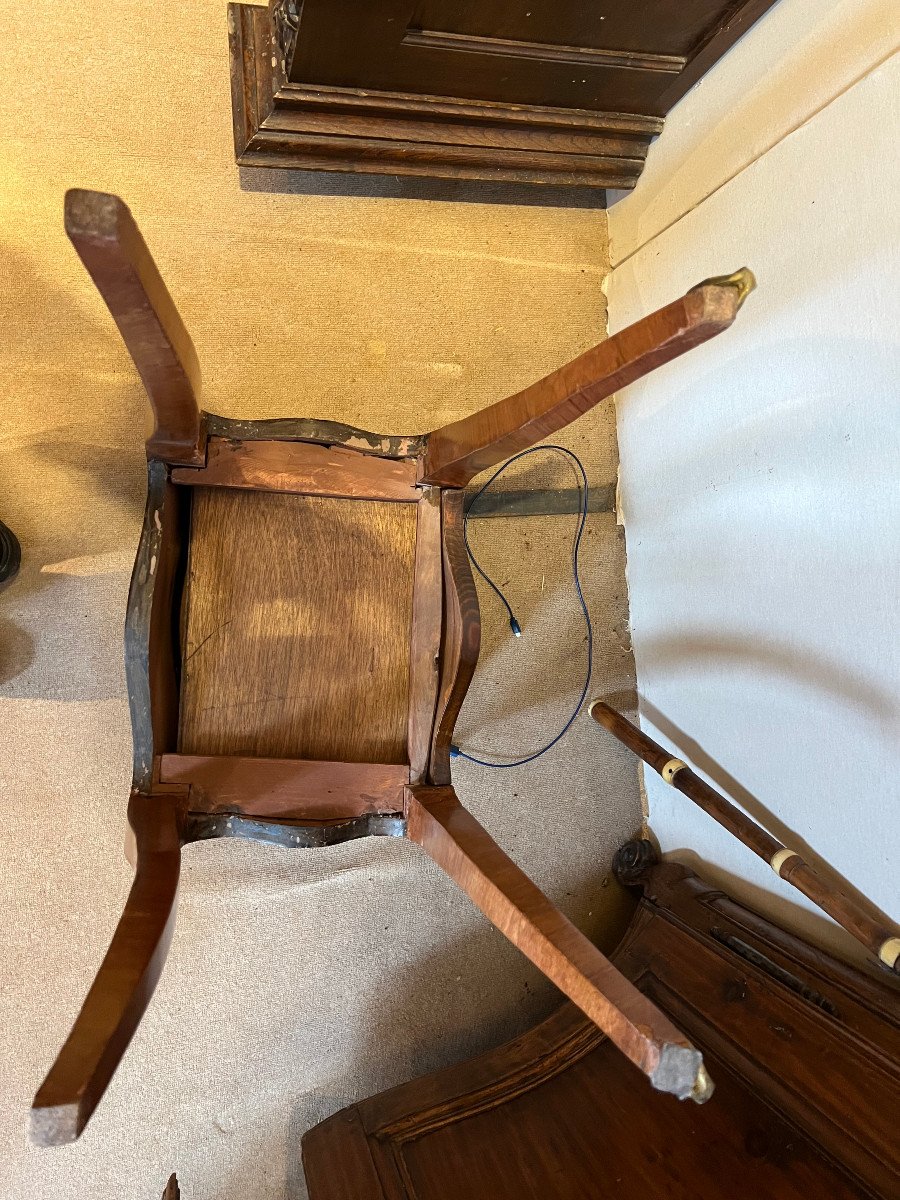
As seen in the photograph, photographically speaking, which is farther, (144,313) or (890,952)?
(890,952)

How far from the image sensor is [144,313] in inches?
28.9

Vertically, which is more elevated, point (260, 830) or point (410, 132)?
point (410, 132)

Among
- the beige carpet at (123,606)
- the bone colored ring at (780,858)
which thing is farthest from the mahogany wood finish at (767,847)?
the beige carpet at (123,606)

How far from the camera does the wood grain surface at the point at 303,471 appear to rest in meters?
1.01

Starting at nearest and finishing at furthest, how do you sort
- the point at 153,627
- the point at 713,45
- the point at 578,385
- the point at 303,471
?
the point at 578,385, the point at 153,627, the point at 303,471, the point at 713,45

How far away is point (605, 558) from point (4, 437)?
1.13 metres

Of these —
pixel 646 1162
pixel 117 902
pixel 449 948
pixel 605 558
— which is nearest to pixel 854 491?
pixel 605 558

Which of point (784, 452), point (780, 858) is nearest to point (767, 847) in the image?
point (780, 858)

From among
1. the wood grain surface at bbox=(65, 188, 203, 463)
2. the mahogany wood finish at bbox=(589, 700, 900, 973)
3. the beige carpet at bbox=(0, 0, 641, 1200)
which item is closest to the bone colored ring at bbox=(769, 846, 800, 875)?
the mahogany wood finish at bbox=(589, 700, 900, 973)

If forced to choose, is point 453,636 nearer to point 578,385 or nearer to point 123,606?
point 578,385

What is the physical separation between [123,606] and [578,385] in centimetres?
95

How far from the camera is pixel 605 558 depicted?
1691 mm

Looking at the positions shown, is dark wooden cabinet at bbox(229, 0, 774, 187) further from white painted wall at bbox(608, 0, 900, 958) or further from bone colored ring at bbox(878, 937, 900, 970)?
bone colored ring at bbox(878, 937, 900, 970)

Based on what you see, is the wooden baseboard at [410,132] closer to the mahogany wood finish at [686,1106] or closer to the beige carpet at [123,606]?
the beige carpet at [123,606]
